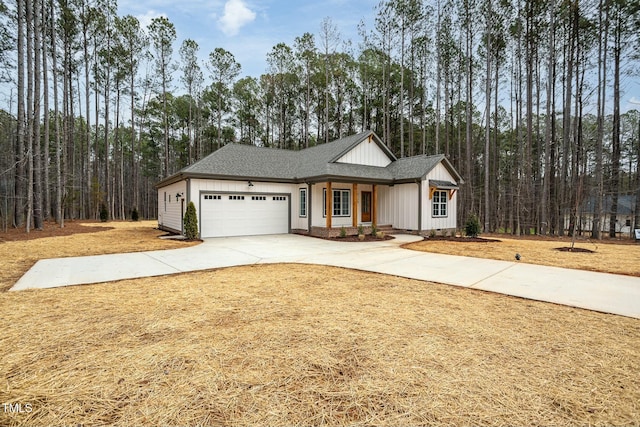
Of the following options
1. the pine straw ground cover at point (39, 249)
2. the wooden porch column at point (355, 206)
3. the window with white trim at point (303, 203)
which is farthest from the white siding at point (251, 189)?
the pine straw ground cover at point (39, 249)

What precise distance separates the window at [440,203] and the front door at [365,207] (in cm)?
326

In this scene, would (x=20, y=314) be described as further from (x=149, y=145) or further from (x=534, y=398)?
(x=149, y=145)

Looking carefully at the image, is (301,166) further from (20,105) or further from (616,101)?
(616,101)

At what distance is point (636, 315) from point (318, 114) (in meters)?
27.7

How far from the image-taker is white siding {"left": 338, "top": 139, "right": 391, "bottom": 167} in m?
15.3

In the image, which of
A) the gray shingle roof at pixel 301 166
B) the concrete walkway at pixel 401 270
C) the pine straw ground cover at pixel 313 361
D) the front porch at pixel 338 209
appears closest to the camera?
the pine straw ground cover at pixel 313 361

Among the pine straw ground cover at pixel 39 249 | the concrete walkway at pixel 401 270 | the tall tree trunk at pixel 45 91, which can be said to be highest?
the tall tree trunk at pixel 45 91

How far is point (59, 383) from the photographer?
2.21 m

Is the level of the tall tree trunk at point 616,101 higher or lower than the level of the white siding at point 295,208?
higher

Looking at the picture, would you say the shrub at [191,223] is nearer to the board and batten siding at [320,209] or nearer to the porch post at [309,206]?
the porch post at [309,206]

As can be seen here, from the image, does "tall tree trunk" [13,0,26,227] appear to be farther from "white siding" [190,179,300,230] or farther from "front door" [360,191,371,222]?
"front door" [360,191,371,222]

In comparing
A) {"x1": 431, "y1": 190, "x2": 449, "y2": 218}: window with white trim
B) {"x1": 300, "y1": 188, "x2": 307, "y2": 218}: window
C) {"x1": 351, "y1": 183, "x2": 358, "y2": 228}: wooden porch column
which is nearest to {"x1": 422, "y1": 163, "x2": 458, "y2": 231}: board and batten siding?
{"x1": 431, "y1": 190, "x2": 449, "y2": 218}: window with white trim

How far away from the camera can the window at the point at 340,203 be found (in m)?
14.3

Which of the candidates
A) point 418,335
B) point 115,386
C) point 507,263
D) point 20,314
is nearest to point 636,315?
point 418,335
